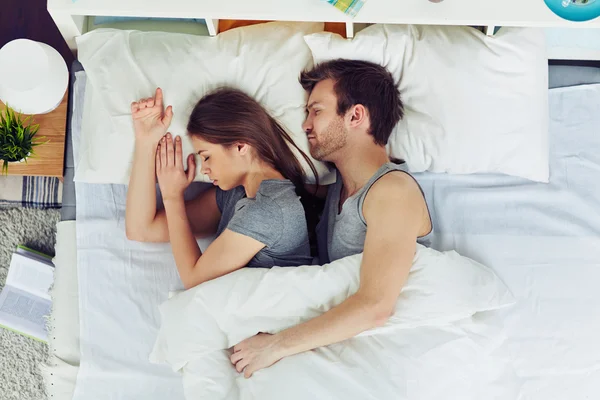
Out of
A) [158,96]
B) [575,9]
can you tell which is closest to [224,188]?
[158,96]


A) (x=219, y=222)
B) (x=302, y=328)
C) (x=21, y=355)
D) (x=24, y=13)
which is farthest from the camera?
(x=21, y=355)

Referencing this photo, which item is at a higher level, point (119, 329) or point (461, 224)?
point (461, 224)

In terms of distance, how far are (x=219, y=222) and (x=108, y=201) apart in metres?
0.30

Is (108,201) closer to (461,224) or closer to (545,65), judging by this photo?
(461,224)

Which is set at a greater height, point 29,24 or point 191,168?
Answer: point 29,24

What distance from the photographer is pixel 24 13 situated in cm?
187

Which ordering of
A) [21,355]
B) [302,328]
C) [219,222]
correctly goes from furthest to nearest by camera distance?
1. [21,355]
2. [219,222]
3. [302,328]

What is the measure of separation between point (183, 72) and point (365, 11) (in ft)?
1.52

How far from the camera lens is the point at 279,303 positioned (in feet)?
4.93

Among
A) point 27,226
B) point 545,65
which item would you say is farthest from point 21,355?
point 545,65

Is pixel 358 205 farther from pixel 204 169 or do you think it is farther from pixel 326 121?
pixel 204 169

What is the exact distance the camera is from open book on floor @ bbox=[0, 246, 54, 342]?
Answer: 1966 mm

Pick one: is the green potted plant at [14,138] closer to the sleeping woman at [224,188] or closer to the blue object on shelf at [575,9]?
the sleeping woman at [224,188]

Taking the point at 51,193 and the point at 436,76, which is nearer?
the point at 436,76
